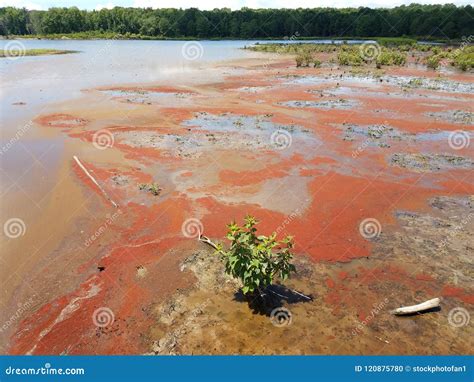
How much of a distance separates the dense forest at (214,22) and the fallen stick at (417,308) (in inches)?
3952

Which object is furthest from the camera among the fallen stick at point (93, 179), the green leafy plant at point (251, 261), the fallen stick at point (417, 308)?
the fallen stick at point (93, 179)

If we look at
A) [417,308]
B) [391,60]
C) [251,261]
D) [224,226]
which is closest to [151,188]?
[224,226]

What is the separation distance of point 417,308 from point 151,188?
8690 mm

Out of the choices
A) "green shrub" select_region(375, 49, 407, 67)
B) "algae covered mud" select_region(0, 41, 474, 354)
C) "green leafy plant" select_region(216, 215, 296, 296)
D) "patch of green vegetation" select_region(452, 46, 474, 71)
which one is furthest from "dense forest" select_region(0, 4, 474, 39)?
"green leafy plant" select_region(216, 215, 296, 296)

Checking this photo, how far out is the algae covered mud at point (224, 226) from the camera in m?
6.92

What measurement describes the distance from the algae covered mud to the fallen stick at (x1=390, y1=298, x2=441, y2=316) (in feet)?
0.45

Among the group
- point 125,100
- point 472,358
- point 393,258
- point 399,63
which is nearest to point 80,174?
point 393,258

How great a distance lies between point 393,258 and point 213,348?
512 centimetres

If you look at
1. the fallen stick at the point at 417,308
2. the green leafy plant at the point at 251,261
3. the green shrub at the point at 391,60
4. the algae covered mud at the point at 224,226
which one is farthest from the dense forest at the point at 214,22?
the green leafy plant at the point at 251,261

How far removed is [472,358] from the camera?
5730mm

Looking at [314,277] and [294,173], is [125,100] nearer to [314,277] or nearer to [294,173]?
[294,173]

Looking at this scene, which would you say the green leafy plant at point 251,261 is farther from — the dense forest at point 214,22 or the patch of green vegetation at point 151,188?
the dense forest at point 214,22

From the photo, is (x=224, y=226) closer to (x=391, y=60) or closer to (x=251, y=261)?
(x=251, y=261)

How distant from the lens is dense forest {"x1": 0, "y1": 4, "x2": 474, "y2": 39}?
97.7 meters
